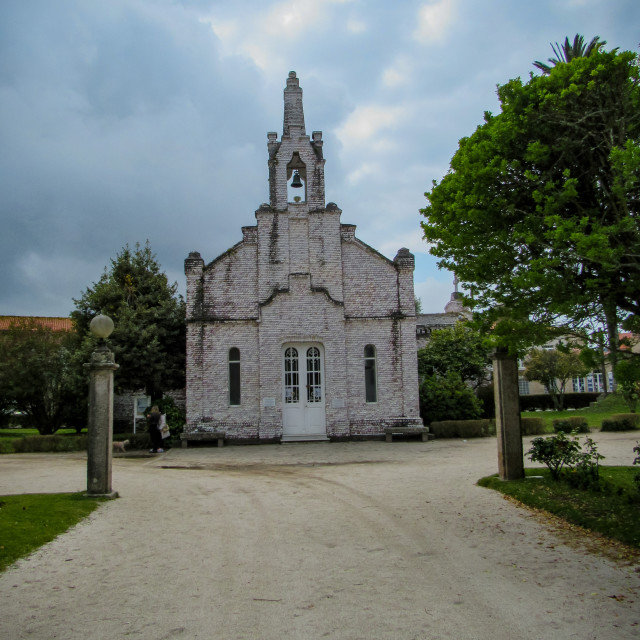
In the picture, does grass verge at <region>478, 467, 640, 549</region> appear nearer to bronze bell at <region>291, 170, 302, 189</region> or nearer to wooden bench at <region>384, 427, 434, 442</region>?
wooden bench at <region>384, 427, 434, 442</region>

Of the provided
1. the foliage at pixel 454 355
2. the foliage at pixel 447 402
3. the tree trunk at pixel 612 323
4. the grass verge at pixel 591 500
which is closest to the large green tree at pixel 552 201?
the tree trunk at pixel 612 323

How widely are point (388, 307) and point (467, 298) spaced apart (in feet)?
45.6

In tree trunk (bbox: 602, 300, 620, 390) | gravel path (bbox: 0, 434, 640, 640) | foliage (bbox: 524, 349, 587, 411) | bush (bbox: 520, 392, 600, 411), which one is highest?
foliage (bbox: 524, 349, 587, 411)

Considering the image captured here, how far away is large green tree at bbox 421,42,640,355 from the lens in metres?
6.42

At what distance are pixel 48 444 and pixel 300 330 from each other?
31.6ft

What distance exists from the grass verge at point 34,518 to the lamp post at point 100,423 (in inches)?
13.1

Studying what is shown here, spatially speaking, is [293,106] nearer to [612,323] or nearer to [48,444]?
[48,444]

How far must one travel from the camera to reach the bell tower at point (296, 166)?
21.8 m

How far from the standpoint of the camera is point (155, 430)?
747 inches

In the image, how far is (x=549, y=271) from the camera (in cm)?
662

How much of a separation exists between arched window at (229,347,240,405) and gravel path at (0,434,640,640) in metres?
9.72

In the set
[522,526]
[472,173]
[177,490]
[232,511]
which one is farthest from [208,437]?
[472,173]

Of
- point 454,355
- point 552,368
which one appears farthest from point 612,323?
point 552,368

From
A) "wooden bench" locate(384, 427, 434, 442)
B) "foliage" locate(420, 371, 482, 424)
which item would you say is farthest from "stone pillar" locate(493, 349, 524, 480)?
"foliage" locate(420, 371, 482, 424)
